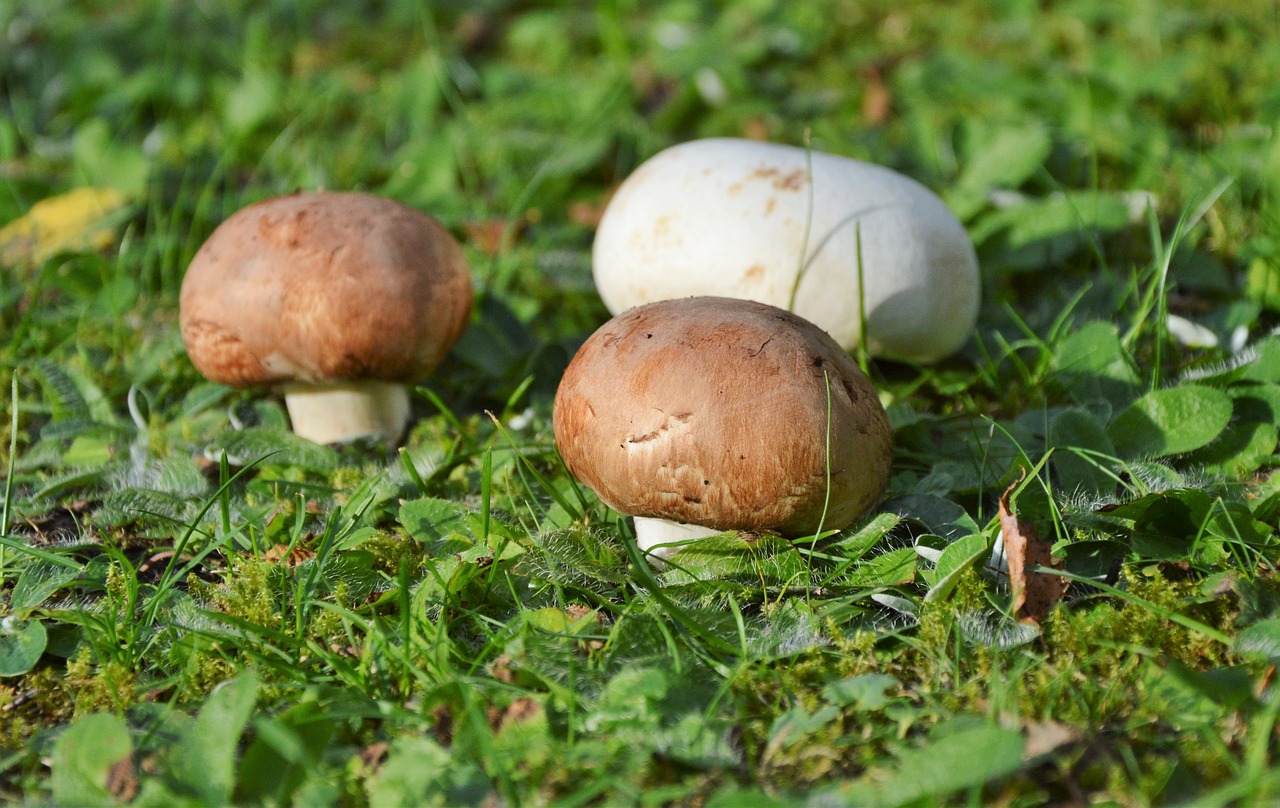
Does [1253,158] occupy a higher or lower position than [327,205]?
lower

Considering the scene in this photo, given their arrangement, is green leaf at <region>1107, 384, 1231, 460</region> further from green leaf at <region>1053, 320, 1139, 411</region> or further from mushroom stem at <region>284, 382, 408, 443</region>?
mushroom stem at <region>284, 382, 408, 443</region>

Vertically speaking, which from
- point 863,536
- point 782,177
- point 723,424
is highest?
point 782,177

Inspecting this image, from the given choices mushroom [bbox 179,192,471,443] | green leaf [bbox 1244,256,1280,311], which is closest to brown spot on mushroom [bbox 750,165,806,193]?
mushroom [bbox 179,192,471,443]

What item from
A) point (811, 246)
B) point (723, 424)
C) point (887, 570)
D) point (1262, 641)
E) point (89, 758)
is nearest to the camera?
point (89, 758)

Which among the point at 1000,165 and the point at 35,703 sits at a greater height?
the point at 1000,165

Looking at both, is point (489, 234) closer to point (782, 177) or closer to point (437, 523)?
point (782, 177)

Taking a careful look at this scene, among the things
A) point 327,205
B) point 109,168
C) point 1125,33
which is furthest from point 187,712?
point 1125,33

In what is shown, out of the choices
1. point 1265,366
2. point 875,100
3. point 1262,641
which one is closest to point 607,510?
point 1262,641

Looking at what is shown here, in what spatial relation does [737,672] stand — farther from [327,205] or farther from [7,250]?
[7,250]
